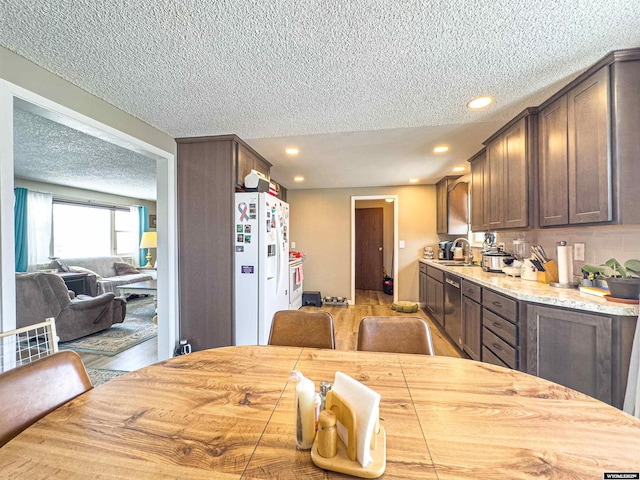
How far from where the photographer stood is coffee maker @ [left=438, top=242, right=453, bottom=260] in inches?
171

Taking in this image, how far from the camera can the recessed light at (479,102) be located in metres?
1.96

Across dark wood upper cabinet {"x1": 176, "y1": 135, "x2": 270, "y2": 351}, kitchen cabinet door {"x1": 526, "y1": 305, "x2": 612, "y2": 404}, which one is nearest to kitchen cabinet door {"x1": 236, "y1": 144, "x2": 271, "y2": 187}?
dark wood upper cabinet {"x1": 176, "y1": 135, "x2": 270, "y2": 351}

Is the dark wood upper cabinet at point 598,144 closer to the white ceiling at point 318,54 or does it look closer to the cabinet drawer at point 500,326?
the white ceiling at point 318,54

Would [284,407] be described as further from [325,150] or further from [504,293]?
[325,150]

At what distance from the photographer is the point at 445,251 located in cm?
443

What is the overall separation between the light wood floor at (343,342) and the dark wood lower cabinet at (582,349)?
4.05ft

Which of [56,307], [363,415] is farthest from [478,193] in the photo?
[56,307]

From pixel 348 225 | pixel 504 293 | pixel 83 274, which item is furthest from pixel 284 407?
pixel 83 274

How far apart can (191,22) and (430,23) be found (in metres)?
1.12

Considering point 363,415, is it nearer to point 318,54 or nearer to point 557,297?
point 318,54

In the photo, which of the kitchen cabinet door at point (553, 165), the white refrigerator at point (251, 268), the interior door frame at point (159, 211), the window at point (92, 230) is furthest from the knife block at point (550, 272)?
the window at point (92, 230)

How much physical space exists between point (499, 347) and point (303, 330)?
1.60 m

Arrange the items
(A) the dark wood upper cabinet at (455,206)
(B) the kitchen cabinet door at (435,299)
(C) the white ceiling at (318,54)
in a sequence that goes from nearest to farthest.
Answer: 1. (C) the white ceiling at (318,54)
2. (B) the kitchen cabinet door at (435,299)
3. (A) the dark wood upper cabinet at (455,206)

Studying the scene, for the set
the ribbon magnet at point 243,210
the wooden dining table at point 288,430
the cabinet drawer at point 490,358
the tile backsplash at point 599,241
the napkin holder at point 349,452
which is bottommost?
the cabinet drawer at point 490,358
